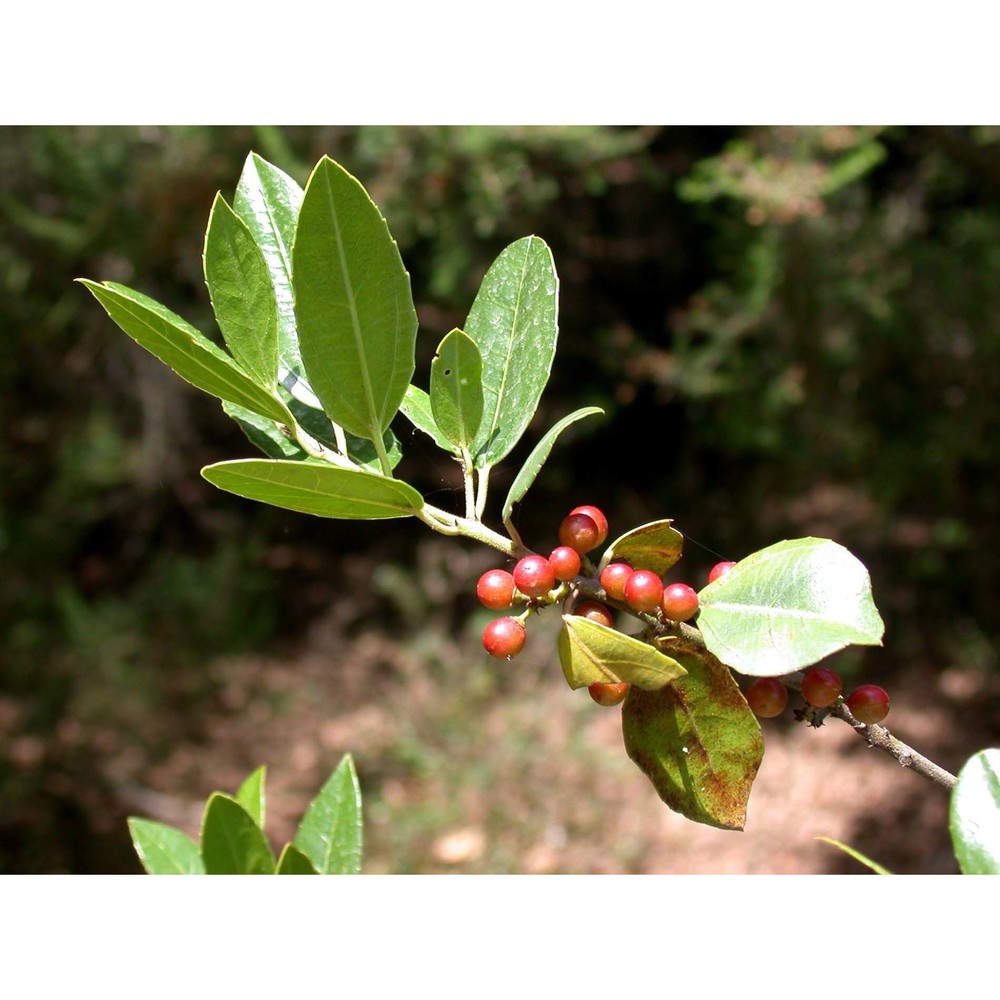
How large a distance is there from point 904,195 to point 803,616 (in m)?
3.41

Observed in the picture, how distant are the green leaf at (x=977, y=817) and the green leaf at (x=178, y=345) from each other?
1.41 ft

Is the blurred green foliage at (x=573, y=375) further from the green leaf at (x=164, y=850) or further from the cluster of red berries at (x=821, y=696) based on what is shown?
the cluster of red berries at (x=821, y=696)

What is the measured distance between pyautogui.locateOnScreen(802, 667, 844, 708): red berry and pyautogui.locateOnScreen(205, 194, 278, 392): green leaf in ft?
1.21

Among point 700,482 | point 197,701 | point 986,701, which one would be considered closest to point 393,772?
point 197,701

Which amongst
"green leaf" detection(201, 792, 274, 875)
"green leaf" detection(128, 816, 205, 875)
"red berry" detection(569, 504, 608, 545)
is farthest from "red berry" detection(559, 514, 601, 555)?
"green leaf" detection(128, 816, 205, 875)

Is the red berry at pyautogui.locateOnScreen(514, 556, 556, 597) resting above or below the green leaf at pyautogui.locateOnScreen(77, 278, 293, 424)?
below

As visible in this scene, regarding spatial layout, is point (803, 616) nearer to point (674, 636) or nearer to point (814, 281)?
point (674, 636)

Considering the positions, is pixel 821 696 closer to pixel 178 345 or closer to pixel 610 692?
pixel 610 692

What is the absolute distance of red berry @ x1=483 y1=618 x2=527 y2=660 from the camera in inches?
22.6

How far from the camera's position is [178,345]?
0.54 meters

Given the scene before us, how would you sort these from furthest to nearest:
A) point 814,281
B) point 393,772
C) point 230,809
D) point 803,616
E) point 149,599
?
point 149,599 < point 393,772 < point 814,281 < point 230,809 < point 803,616

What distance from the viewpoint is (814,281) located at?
3.14 m

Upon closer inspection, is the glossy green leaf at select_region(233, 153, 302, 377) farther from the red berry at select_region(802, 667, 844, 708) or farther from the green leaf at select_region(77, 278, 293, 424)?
the red berry at select_region(802, 667, 844, 708)

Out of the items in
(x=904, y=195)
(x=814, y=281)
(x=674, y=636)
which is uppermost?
(x=904, y=195)
